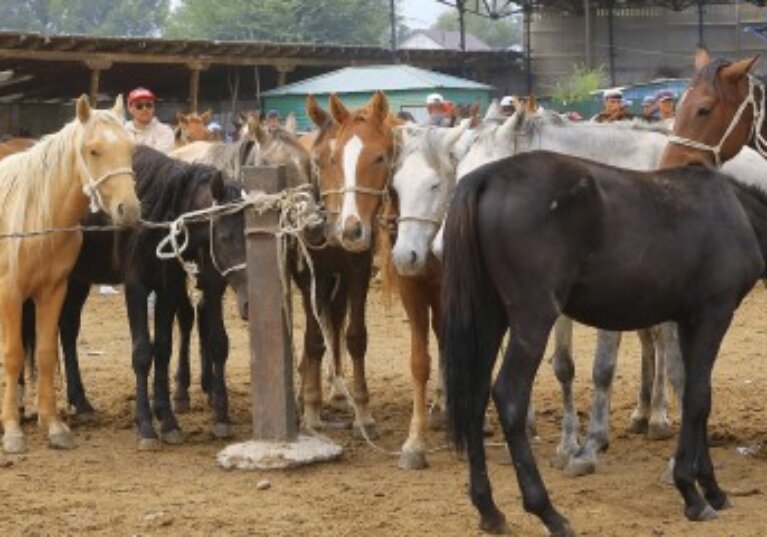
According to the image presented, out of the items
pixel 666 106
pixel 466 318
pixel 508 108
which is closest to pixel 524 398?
pixel 466 318

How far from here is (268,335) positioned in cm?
848

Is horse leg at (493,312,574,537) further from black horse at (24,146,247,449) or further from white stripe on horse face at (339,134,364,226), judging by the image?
black horse at (24,146,247,449)

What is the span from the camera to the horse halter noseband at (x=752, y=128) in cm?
797

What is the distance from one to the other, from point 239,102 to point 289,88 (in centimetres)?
434

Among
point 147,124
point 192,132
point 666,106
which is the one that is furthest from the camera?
point 666,106

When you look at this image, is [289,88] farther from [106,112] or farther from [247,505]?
[247,505]

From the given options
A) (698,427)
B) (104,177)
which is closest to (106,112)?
(104,177)

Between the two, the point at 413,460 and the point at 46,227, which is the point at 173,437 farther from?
the point at 413,460

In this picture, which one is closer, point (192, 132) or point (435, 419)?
point (435, 419)

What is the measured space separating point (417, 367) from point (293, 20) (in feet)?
200

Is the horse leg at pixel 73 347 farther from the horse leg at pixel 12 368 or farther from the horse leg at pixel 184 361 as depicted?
the horse leg at pixel 12 368

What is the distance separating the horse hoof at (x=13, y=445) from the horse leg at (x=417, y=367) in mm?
2470

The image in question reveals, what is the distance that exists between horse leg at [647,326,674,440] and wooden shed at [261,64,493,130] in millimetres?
16697

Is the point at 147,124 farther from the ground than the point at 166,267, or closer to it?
farther from the ground
